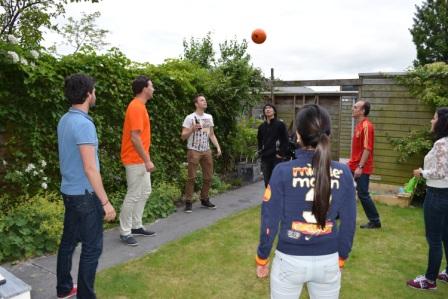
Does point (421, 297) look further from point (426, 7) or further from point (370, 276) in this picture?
point (426, 7)

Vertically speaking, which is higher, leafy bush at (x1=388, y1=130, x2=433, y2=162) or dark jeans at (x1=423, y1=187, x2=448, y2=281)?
leafy bush at (x1=388, y1=130, x2=433, y2=162)

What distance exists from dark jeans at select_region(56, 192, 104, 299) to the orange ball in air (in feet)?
23.1

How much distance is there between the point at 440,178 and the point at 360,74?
4.99 metres

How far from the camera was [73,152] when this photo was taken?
3.00m

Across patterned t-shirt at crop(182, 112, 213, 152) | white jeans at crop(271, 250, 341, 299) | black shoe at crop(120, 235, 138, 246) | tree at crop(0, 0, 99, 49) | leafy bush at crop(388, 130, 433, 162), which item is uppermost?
tree at crop(0, 0, 99, 49)

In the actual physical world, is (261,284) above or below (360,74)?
below

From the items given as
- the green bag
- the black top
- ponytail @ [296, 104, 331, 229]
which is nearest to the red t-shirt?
the black top

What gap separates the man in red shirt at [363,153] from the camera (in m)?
5.36

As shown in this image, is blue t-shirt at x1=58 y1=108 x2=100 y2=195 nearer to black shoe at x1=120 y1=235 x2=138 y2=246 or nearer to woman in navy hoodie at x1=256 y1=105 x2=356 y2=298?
woman in navy hoodie at x1=256 y1=105 x2=356 y2=298

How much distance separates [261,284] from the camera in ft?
12.7

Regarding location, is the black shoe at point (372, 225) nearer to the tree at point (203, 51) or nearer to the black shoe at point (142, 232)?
the black shoe at point (142, 232)

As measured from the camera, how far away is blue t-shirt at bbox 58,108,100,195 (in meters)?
2.92

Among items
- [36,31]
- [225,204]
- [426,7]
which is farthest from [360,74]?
[426,7]

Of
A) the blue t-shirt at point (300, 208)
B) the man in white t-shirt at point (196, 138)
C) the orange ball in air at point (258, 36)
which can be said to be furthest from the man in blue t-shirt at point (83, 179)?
the orange ball in air at point (258, 36)
